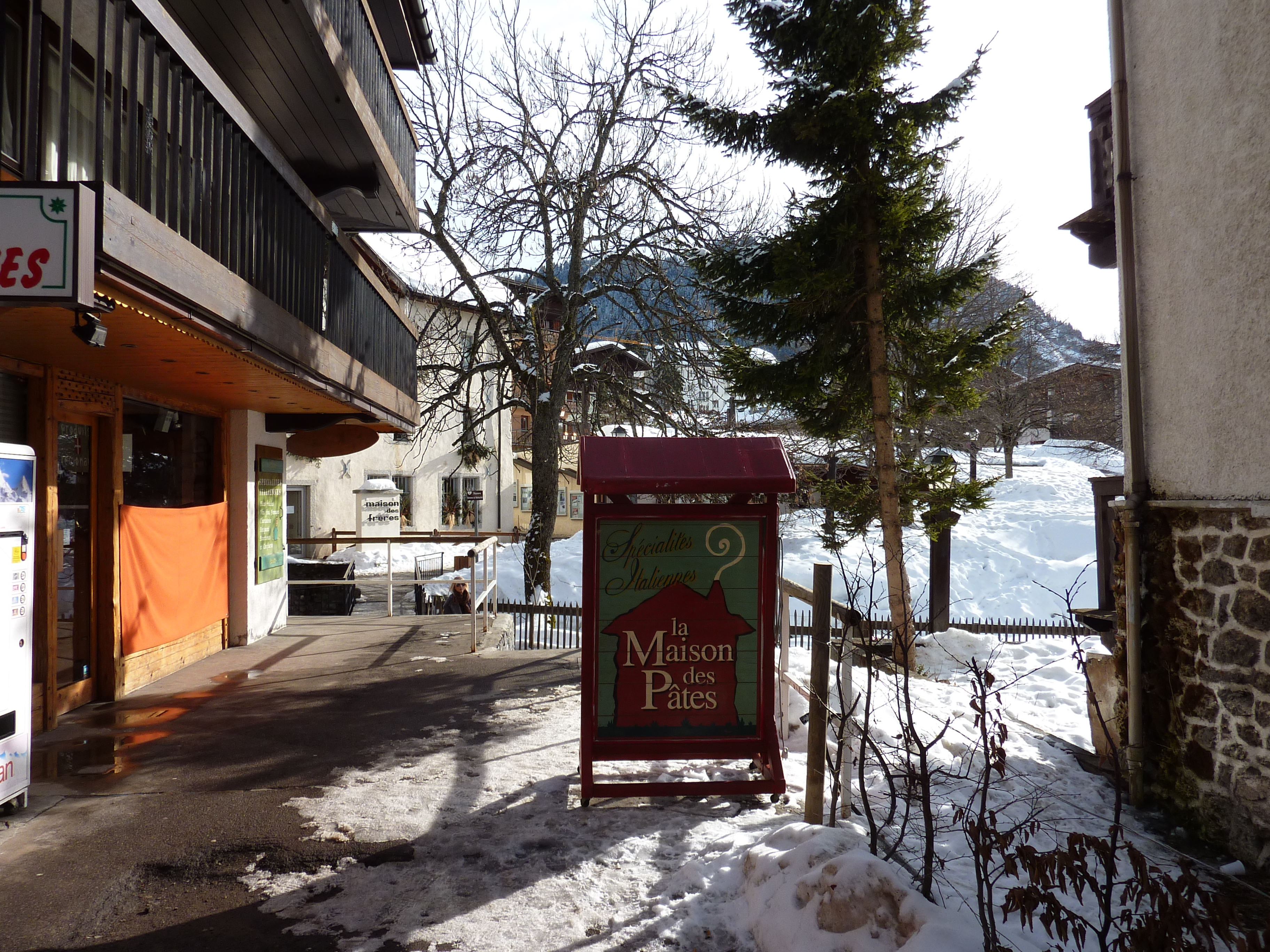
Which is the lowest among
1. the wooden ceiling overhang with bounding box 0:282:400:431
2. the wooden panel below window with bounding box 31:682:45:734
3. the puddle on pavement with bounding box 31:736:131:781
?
the puddle on pavement with bounding box 31:736:131:781

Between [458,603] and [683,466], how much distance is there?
9.15m

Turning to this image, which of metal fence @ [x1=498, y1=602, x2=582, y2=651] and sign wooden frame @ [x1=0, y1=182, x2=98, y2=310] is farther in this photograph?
metal fence @ [x1=498, y1=602, x2=582, y2=651]

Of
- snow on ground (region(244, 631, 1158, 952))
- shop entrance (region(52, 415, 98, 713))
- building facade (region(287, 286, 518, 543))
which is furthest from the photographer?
building facade (region(287, 286, 518, 543))

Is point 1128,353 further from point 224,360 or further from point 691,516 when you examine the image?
point 224,360

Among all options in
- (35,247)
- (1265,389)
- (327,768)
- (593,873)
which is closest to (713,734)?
(593,873)

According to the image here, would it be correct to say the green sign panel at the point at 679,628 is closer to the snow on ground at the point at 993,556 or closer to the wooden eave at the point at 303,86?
the wooden eave at the point at 303,86

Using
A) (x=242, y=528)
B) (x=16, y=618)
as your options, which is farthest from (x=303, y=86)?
(x=16, y=618)

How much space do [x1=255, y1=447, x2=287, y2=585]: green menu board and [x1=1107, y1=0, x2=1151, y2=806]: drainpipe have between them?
8.60 meters

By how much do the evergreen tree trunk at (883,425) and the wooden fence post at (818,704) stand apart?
21.0ft

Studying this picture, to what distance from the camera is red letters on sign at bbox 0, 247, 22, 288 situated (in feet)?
10.2

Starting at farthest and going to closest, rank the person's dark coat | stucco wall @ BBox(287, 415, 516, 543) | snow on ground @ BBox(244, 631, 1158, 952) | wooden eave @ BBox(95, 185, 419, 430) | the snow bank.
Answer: stucco wall @ BBox(287, 415, 516, 543) → the person's dark coat → wooden eave @ BBox(95, 185, 419, 430) → snow on ground @ BBox(244, 631, 1158, 952) → the snow bank

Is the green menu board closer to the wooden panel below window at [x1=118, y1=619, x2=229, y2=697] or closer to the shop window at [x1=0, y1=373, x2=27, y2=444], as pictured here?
the wooden panel below window at [x1=118, y1=619, x2=229, y2=697]

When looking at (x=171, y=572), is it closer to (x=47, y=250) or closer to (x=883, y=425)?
(x=47, y=250)

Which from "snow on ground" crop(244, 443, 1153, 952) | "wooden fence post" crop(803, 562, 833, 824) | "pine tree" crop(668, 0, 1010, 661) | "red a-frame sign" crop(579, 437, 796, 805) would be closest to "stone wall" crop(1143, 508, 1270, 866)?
"snow on ground" crop(244, 443, 1153, 952)
